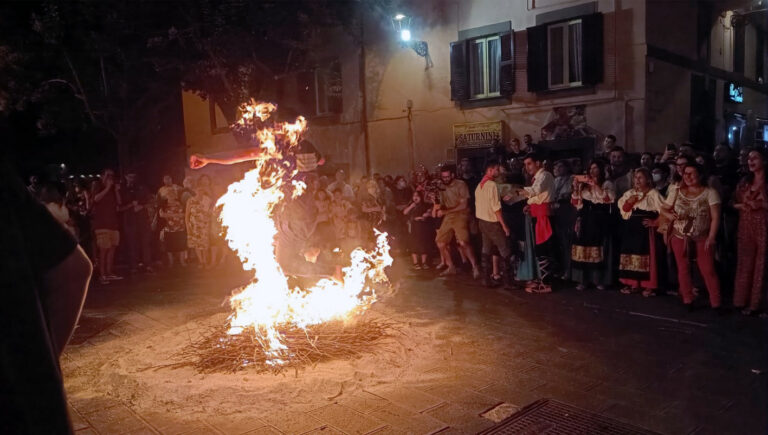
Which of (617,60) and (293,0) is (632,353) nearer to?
(617,60)

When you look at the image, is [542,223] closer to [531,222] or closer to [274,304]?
[531,222]

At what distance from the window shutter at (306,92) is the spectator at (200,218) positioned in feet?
24.5

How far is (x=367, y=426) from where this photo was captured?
4465 millimetres

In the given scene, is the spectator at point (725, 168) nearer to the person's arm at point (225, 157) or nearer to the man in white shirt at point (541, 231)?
the man in white shirt at point (541, 231)

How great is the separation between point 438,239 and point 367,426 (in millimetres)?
6829


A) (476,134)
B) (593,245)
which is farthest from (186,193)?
(593,245)

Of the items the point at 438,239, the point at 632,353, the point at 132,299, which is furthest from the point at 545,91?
the point at 132,299

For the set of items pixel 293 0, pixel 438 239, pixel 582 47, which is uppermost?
pixel 293 0

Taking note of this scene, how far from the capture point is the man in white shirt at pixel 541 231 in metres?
9.08

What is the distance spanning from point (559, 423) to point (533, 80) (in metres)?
11.5

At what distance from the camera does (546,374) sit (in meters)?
5.46

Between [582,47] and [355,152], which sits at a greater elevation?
[582,47]

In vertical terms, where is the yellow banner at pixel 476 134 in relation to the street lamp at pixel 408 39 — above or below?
below

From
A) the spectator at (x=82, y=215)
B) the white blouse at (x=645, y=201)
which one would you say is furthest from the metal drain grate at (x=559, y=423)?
the spectator at (x=82, y=215)
